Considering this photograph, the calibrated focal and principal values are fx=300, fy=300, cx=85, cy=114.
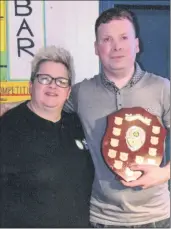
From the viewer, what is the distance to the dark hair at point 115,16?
34.1 inches

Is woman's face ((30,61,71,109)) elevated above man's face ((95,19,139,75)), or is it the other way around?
man's face ((95,19,139,75))

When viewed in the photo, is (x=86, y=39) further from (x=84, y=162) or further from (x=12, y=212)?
(x=12, y=212)

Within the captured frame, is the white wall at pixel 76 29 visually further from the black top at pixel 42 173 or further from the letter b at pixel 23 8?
the black top at pixel 42 173

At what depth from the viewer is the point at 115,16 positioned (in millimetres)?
865

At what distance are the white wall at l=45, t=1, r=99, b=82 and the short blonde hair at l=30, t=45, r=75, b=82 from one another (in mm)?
15

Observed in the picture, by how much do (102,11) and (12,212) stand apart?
64cm

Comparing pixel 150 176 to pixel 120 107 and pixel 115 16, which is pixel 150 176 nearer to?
pixel 120 107

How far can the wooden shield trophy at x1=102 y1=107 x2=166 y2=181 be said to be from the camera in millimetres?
871

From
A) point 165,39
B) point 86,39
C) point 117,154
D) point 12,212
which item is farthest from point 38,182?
point 165,39

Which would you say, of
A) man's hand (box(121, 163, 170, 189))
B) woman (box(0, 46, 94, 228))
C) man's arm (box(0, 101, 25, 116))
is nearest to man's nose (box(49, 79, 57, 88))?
woman (box(0, 46, 94, 228))

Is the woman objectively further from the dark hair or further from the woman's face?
the dark hair

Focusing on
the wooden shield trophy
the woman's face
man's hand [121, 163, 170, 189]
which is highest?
the woman's face

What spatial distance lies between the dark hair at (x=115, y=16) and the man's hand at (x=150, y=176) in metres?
0.39

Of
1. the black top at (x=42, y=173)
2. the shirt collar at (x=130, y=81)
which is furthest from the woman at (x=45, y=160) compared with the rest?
the shirt collar at (x=130, y=81)
